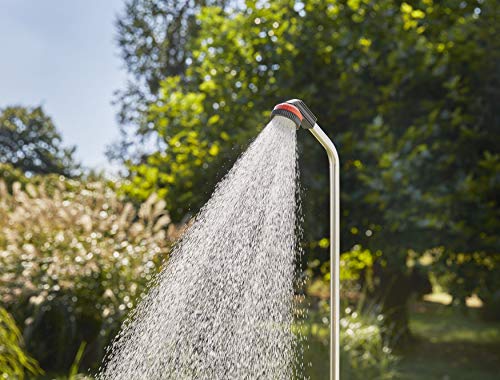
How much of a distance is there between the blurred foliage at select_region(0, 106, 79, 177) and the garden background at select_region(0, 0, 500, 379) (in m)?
13.0

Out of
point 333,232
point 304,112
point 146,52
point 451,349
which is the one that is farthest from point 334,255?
point 146,52

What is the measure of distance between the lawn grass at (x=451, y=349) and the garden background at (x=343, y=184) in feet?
0.14

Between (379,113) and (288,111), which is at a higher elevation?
(379,113)

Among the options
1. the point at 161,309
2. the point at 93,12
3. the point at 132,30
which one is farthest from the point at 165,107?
the point at 93,12

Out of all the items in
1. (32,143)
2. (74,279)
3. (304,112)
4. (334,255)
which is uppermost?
(32,143)

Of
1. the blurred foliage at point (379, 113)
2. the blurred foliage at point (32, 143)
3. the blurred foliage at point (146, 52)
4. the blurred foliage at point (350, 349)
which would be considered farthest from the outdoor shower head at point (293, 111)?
the blurred foliage at point (32, 143)

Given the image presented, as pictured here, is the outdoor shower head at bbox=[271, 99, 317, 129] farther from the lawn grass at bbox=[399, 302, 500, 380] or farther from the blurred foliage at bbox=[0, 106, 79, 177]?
the blurred foliage at bbox=[0, 106, 79, 177]

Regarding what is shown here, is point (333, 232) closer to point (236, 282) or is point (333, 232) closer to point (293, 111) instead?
point (293, 111)

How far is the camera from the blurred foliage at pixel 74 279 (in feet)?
12.1

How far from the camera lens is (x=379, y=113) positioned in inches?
181

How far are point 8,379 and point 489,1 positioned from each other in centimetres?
385

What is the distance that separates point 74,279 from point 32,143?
15716 millimetres

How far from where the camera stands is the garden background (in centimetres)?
382

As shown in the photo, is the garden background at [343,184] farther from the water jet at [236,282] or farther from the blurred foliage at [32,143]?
the blurred foliage at [32,143]
